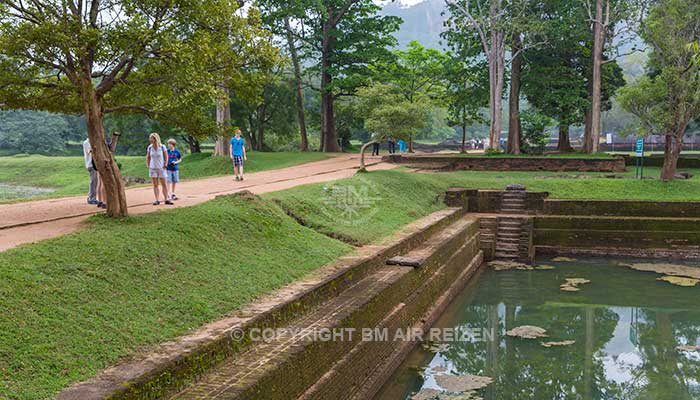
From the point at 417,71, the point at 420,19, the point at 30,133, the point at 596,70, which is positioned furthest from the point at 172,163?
the point at 420,19

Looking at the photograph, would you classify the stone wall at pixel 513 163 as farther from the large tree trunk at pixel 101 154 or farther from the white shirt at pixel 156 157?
the large tree trunk at pixel 101 154

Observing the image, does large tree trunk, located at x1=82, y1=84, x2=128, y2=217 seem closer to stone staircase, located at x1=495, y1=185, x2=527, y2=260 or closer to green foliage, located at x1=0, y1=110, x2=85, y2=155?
stone staircase, located at x1=495, y1=185, x2=527, y2=260

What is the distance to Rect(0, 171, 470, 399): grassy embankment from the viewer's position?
4305mm

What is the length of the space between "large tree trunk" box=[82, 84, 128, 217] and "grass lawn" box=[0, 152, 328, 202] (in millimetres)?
11029

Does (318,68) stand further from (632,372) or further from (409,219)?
(632,372)

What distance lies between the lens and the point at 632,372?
7570 millimetres

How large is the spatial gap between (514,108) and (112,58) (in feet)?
67.7

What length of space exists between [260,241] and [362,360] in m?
2.29

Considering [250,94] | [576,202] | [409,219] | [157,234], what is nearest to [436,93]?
[576,202]

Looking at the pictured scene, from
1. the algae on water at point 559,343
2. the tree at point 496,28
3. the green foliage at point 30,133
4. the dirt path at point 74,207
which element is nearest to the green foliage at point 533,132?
the tree at point 496,28

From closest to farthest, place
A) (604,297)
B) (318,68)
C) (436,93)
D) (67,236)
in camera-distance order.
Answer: (67,236) < (604,297) < (318,68) < (436,93)

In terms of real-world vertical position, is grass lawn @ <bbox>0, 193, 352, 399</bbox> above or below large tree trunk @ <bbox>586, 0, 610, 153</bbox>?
below

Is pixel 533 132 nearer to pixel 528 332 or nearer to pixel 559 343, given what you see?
pixel 528 332

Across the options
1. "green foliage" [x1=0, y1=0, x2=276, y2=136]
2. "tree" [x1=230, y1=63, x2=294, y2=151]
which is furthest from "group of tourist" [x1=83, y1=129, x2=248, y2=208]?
"tree" [x1=230, y1=63, x2=294, y2=151]
